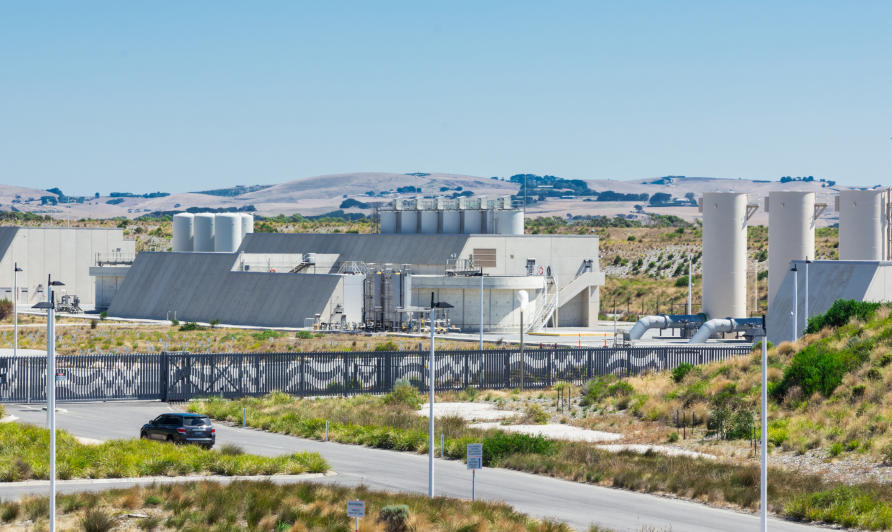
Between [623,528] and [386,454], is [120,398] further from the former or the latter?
[623,528]

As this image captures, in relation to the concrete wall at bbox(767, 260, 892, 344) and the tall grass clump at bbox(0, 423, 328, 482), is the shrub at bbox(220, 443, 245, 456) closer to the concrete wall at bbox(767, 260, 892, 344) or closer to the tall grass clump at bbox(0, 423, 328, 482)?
the tall grass clump at bbox(0, 423, 328, 482)

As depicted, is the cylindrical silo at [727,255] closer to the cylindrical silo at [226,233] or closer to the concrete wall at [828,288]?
the concrete wall at [828,288]

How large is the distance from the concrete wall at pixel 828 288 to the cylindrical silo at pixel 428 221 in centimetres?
3288

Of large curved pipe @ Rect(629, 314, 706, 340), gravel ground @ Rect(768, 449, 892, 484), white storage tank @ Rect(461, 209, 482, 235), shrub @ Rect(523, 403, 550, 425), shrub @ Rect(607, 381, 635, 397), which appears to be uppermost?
white storage tank @ Rect(461, 209, 482, 235)

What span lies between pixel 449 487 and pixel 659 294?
3261 inches

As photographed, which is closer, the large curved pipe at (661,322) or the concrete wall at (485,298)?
the large curved pipe at (661,322)

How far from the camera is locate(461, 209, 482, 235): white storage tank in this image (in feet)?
283

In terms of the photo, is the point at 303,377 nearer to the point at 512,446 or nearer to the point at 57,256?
the point at 512,446

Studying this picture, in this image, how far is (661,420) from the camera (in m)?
41.4

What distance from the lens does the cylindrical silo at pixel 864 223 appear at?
66188mm

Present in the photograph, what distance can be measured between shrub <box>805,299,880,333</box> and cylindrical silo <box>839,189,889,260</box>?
1796cm

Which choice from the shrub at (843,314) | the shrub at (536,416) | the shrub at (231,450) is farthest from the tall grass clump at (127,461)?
the shrub at (843,314)

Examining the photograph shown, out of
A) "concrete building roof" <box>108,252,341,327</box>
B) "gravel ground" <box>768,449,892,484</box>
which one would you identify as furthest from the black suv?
"concrete building roof" <box>108,252,341,327</box>

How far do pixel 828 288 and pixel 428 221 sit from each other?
3702 cm
